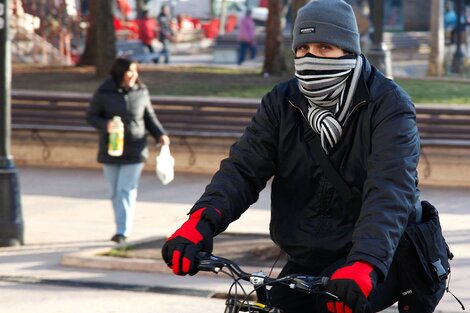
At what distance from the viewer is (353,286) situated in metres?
3.49

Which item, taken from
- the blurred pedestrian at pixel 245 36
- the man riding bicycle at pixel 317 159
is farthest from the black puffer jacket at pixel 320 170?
the blurred pedestrian at pixel 245 36

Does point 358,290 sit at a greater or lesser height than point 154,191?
greater

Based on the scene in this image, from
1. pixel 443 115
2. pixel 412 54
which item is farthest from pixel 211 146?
pixel 412 54

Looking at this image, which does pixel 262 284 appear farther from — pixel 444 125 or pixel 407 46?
pixel 407 46

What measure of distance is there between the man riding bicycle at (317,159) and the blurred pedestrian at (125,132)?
247 inches

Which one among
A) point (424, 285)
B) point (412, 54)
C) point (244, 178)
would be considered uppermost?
point (244, 178)

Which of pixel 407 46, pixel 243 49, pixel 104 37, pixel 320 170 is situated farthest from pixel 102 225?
pixel 407 46

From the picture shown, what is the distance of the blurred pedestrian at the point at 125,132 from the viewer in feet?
34.5

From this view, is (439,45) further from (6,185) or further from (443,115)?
(6,185)

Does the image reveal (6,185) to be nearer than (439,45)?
Yes

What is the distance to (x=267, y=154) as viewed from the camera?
4262 mm

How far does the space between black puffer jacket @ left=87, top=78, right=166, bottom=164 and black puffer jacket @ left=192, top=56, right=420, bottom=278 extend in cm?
625

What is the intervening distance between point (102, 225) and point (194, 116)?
3.88m

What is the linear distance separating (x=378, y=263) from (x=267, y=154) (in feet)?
2.50
